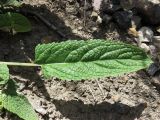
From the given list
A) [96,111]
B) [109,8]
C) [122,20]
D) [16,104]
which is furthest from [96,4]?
[16,104]

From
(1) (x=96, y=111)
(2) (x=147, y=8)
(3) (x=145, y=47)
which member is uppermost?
(2) (x=147, y=8)

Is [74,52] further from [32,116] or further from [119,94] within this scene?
[119,94]

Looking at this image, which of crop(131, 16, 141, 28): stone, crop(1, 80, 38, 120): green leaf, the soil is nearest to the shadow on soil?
the soil

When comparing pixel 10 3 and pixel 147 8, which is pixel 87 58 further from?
pixel 147 8

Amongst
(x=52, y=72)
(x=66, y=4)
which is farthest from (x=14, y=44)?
(x=52, y=72)

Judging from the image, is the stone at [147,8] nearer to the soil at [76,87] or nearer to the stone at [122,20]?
the stone at [122,20]

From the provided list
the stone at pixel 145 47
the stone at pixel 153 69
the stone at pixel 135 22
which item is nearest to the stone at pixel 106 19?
the stone at pixel 135 22

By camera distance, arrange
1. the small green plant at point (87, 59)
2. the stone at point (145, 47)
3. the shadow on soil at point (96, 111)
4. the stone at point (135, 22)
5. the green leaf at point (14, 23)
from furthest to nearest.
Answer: the stone at point (135, 22) → the stone at point (145, 47) → the green leaf at point (14, 23) → the shadow on soil at point (96, 111) → the small green plant at point (87, 59)
